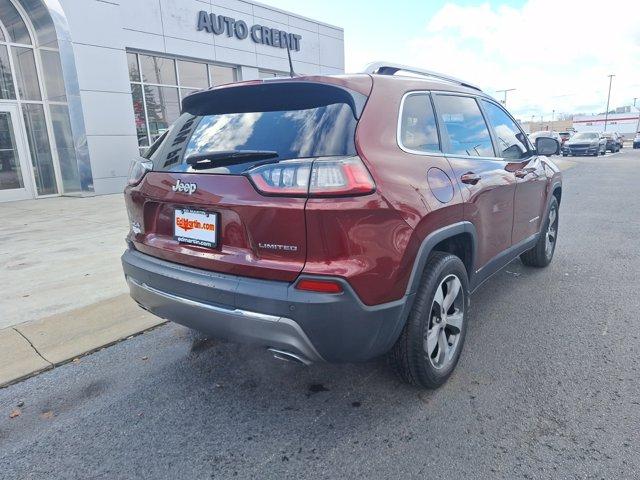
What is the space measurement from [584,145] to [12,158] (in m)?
31.5

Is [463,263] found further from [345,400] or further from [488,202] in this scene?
[345,400]

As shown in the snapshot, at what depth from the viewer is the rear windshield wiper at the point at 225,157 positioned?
230 centimetres

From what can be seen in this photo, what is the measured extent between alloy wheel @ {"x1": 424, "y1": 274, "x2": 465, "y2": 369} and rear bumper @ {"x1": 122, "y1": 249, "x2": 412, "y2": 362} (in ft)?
1.40

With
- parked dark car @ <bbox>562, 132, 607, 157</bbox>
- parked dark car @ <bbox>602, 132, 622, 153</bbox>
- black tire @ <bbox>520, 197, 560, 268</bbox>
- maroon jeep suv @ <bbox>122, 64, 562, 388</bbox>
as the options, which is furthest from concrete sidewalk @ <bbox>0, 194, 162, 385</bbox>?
parked dark car @ <bbox>602, 132, 622, 153</bbox>

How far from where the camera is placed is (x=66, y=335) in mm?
3662

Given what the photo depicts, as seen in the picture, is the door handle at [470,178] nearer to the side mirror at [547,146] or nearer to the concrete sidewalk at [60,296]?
the side mirror at [547,146]

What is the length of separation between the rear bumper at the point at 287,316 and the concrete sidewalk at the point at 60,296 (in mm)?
1564

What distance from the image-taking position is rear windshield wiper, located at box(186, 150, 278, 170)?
2297 millimetres

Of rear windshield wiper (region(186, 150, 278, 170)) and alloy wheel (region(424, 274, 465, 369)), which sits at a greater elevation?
rear windshield wiper (region(186, 150, 278, 170))

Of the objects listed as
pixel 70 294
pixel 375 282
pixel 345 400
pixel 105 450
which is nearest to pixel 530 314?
pixel 345 400

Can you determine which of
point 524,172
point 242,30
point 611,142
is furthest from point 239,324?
point 611,142

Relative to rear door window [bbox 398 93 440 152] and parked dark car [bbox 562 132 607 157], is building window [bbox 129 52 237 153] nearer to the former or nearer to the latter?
rear door window [bbox 398 93 440 152]

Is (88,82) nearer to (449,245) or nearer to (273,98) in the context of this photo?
(273,98)

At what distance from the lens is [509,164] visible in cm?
373
